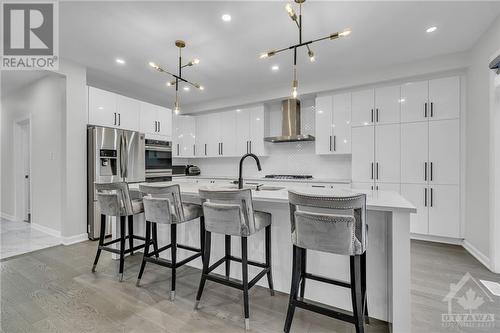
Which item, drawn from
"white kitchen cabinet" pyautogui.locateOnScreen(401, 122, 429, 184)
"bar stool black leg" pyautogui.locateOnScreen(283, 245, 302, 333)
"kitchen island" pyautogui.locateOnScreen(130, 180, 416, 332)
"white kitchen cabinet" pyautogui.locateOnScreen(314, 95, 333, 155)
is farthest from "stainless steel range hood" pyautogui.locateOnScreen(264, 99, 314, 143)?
"bar stool black leg" pyautogui.locateOnScreen(283, 245, 302, 333)

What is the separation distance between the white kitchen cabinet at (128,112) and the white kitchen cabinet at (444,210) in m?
5.18

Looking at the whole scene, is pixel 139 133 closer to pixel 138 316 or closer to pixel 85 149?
pixel 85 149

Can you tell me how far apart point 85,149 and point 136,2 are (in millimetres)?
2525

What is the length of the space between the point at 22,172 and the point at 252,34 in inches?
223

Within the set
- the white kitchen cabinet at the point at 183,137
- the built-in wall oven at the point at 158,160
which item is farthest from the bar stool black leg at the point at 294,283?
the white kitchen cabinet at the point at 183,137

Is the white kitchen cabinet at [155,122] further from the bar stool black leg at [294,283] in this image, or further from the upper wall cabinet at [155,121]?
the bar stool black leg at [294,283]

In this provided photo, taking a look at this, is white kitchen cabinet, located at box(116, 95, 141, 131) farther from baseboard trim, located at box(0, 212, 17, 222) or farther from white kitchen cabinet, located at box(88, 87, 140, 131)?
baseboard trim, located at box(0, 212, 17, 222)

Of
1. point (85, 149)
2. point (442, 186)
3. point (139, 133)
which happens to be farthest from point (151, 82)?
point (442, 186)

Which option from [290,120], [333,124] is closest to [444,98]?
[333,124]

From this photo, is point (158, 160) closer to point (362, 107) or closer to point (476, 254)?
point (362, 107)

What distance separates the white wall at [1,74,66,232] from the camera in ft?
11.8

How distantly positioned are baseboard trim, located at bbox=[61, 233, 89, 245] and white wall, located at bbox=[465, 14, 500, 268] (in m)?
5.47

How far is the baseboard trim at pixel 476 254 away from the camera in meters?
2.63

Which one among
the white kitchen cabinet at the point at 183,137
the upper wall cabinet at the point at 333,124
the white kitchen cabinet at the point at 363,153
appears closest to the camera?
the white kitchen cabinet at the point at 363,153
